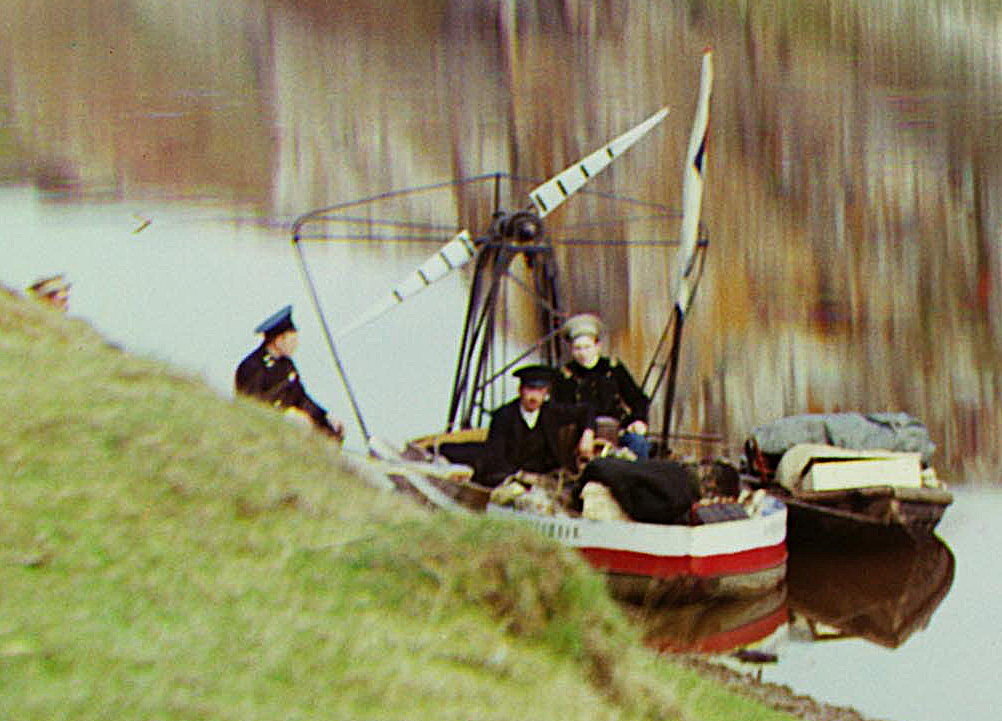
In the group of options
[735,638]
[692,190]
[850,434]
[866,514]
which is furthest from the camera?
[850,434]

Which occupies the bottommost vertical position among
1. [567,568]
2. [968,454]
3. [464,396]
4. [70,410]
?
[968,454]

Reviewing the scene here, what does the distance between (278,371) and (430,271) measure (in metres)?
6.65

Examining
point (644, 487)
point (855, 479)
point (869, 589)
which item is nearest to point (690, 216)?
point (855, 479)

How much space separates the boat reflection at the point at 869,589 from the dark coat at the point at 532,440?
275 centimetres

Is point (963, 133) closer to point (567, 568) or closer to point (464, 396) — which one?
point (464, 396)

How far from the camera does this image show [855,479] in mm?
12875

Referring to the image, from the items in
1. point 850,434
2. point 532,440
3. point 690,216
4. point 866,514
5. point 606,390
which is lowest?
point 866,514

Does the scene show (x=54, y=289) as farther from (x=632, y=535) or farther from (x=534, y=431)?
(x=632, y=535)

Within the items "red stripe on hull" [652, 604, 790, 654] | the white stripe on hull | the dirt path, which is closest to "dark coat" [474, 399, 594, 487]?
the white stripe on hull

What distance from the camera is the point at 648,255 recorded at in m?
28.8

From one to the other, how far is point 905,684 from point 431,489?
3781mm

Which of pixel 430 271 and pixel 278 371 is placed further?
pixel 430 271

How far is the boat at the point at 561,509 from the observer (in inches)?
373

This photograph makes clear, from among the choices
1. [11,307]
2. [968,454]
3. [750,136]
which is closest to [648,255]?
[750,136]
